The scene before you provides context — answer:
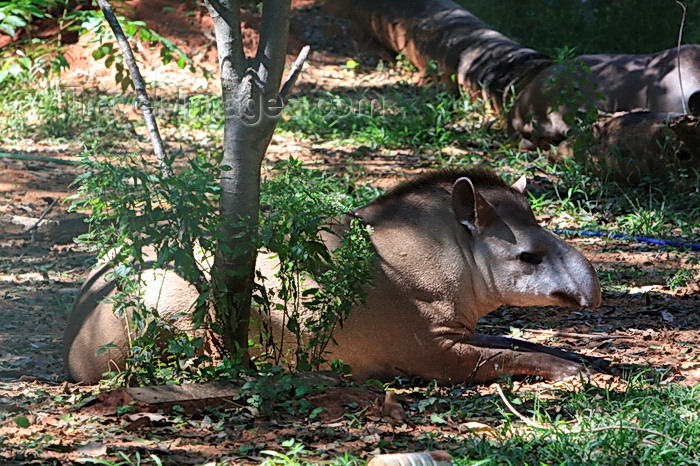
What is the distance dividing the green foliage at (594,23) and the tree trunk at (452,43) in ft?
4.38

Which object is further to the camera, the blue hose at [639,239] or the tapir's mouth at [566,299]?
the blue hose at [639,239]

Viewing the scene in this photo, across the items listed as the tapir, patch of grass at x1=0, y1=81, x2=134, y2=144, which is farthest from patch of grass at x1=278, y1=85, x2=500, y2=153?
patch of grass at x1=0, y1=81, x2=134, y2=144

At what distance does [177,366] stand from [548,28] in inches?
421

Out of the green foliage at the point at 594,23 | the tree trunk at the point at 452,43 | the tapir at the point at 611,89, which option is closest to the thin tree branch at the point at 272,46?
the tapir at the point at 611,89

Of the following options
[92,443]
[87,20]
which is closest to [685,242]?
[92,443]

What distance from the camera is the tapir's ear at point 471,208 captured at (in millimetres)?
4875

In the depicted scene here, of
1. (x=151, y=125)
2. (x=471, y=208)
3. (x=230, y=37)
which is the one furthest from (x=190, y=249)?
(x=471, y=208)

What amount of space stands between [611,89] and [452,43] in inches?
105

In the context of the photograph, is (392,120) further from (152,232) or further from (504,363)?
(152,232)

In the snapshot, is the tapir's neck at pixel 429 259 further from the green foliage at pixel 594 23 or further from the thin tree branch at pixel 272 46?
the green foliage at pixel 594 23

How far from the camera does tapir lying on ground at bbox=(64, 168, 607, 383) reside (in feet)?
15.1

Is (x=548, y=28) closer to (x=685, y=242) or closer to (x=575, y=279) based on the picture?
(x=685, y=242)

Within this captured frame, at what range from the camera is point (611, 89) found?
9.49m

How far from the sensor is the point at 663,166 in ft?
26.2
